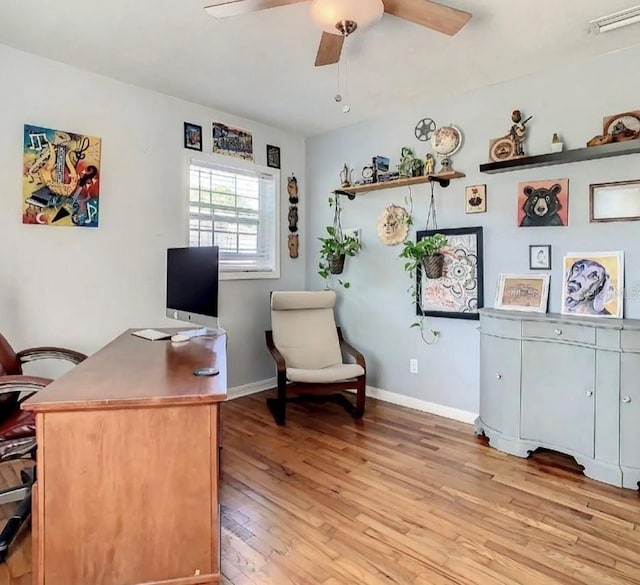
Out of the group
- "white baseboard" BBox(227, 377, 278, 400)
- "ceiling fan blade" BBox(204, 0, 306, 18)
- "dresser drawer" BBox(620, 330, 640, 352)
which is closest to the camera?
"ceiling fan blade" BBox(204, 0, 306, 18)

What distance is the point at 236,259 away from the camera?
393 cm

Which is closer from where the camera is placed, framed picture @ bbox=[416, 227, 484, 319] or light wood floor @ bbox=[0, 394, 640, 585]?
light wood floor @ bbox=[0, 394, 640, 585]

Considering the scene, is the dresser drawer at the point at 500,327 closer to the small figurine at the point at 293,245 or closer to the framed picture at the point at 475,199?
the framed picture at the point at 475,199

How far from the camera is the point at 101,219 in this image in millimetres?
3023

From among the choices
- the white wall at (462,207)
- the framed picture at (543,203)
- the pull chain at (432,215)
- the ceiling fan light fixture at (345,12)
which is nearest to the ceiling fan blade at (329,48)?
the ceiling fan light fixture at (345,12)

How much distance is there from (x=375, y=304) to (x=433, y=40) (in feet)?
6.90

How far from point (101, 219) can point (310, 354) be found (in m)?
1.89

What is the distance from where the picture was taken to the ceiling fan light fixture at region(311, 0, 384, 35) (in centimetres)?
172

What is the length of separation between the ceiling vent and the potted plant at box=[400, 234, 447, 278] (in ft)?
4.95

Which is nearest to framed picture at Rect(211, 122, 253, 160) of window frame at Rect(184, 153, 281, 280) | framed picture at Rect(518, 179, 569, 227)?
window frame at Rect(184, 153, 281, 280)

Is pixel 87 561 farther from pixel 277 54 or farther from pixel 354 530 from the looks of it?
pixel 277 54

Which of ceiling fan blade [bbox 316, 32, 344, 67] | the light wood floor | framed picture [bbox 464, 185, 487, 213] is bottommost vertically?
the light wood floor

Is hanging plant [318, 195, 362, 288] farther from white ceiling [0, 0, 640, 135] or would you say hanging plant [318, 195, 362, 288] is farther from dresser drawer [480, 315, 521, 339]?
dresser drawer [480, 315, 521, 339]

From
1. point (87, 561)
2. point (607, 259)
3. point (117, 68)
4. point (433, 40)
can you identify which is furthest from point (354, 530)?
point (117, 68)
